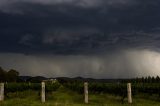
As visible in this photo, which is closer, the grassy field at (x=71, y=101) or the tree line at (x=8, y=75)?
the grassy field at (x=71, y=101)

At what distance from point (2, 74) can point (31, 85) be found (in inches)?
1879

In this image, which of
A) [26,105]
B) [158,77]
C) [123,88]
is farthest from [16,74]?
[26,105]

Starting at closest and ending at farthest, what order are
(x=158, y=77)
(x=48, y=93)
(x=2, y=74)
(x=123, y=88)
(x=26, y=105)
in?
(x=26, y=105) → (x=123, y=88) → (x=48, y=93) → (x=158, y=77) → (x=2, y=74)

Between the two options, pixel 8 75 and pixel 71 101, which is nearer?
pixel 71 101

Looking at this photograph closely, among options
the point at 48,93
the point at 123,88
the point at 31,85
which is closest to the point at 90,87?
the point at 48,93

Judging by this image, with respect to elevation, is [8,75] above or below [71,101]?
above

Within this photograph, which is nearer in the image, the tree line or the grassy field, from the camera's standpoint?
the grassy field

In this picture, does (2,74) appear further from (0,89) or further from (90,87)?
(0,89)

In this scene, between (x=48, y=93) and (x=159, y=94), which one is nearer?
(x=159, y=94)

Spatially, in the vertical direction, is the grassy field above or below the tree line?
below

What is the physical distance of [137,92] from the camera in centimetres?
4750

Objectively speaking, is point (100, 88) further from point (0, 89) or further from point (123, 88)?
point (0, 89)

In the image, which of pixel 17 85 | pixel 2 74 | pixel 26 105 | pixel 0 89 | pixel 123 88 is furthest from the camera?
pixel 2 74

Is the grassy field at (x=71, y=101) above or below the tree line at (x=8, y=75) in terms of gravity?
below
